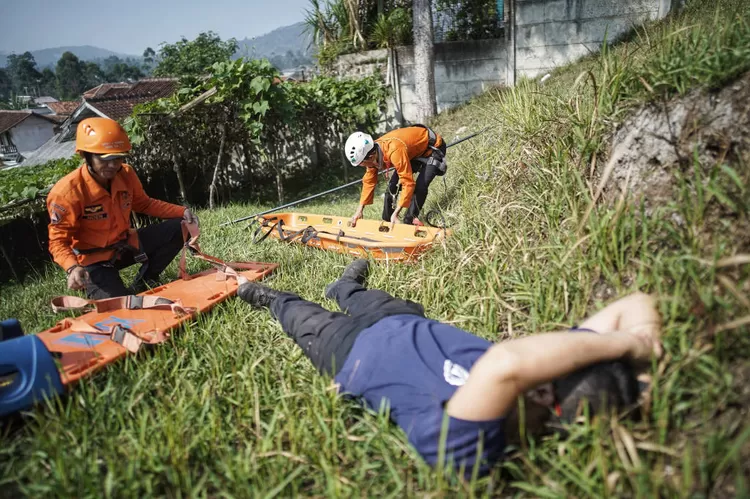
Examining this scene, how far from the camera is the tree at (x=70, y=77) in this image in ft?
380

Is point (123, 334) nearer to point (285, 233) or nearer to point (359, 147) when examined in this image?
point (285, 233)

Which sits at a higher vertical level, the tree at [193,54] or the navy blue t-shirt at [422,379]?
the tree at [193,54]

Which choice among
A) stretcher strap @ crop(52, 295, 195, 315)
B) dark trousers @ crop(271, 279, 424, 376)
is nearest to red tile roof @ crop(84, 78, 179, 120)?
stretcher strap @ crop(52, 295, 195, 315)

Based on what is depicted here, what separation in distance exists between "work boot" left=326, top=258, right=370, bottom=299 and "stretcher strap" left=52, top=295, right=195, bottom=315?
3.03ft

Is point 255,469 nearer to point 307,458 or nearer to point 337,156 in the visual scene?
point 307,458

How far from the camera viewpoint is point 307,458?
68.2 inches

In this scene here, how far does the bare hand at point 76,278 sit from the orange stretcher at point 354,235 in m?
1.82

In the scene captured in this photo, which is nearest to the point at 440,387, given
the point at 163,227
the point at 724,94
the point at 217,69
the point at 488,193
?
the point at 724,94

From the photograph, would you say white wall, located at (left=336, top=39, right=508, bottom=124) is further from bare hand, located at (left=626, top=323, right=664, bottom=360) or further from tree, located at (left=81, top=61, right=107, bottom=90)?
tree, located at (left=81, top=61, right=107, bottom=90)

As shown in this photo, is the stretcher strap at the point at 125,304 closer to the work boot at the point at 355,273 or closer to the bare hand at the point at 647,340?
the work boot at the point at 355,273

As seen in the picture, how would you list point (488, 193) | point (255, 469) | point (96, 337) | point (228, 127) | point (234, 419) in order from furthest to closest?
point (228, 127), point (488, 193), point (96, 337), point (234, 419), point (255, 469)

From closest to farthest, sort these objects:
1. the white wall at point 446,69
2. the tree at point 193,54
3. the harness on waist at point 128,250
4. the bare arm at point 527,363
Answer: the bare arm at point 527,363 < the harness on waist at point 128,250 < the white wall at point 446,69 < the tree at point 193,54

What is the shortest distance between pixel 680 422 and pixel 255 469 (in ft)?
5.01

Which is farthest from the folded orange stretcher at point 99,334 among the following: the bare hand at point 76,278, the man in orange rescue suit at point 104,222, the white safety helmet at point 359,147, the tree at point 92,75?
the tree at point 92,75
